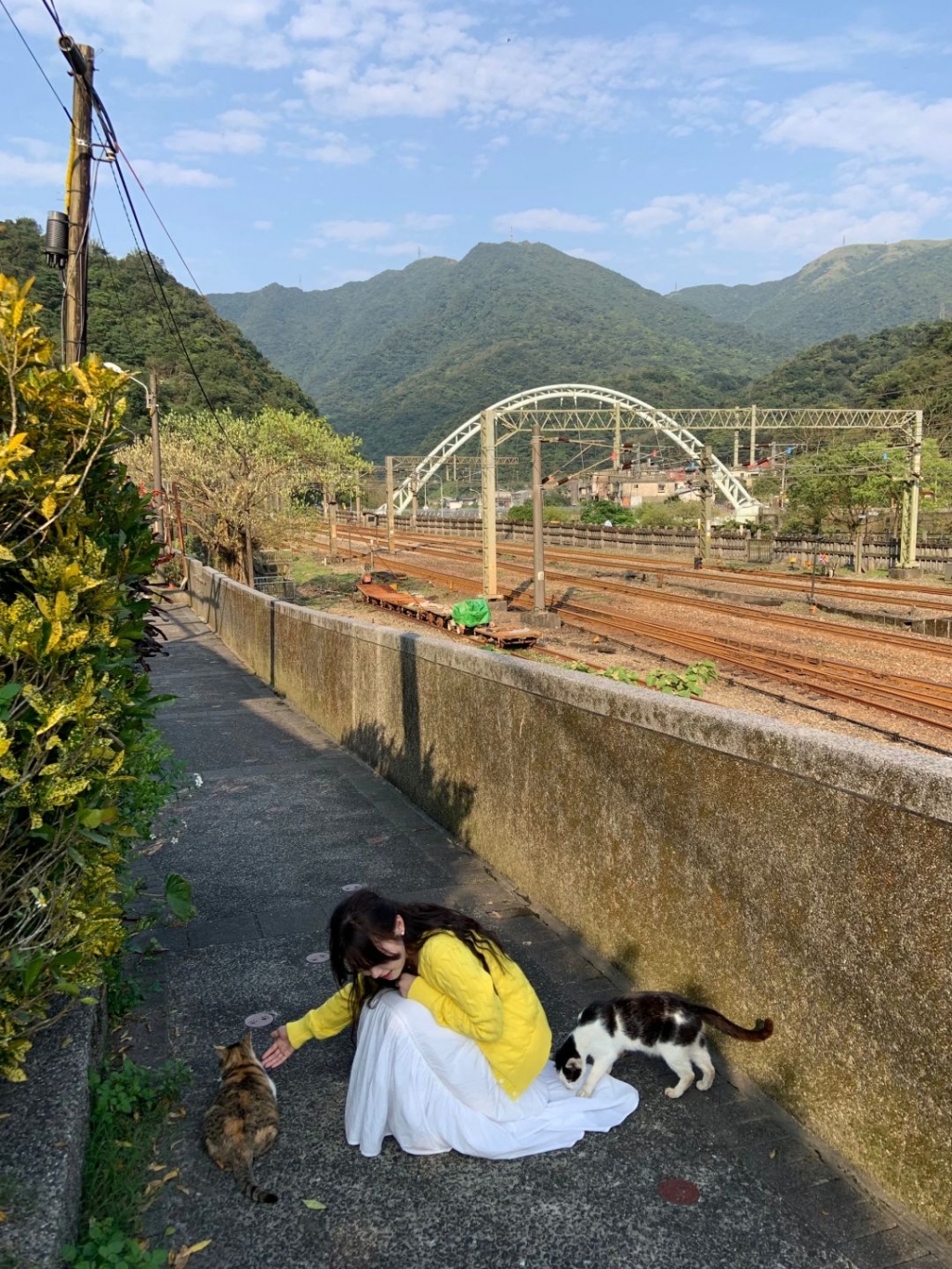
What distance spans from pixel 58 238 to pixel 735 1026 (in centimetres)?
852

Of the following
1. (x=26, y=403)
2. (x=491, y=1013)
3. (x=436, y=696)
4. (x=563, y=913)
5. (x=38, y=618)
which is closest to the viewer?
(x=38, y=618)

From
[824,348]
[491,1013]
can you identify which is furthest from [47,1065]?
[824,348]

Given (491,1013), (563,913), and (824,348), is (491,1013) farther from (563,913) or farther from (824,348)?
(824,348)

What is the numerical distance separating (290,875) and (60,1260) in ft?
12.4

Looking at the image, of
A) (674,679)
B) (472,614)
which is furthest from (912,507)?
(674,679)

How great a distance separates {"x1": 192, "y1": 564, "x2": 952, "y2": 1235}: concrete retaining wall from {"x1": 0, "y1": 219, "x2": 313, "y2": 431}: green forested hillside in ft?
142

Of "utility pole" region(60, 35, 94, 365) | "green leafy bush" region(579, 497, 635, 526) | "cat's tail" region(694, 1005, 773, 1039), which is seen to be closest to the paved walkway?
"cat's tail" region(694, 1005, 773, 1039)

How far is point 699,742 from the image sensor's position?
372cm

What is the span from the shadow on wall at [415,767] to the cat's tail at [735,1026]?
311cm

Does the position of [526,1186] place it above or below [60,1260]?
below

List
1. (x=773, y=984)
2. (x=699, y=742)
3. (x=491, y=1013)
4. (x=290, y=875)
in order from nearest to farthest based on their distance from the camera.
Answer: (x=491, y=1013) → (x=773, y=984) → (x=699, y=742) → (x=290, y=875)

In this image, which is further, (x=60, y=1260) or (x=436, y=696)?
(x=436, y=696)

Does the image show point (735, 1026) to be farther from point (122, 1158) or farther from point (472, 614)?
point (472, 614)

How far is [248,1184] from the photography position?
2938 mm
